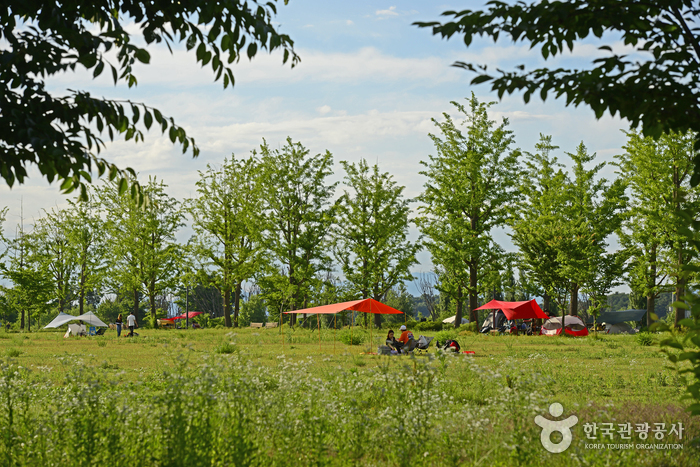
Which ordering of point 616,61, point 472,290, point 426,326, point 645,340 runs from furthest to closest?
point 472,290
point 426,326
point 645,340
point 616,61

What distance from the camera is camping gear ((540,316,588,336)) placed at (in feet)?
117

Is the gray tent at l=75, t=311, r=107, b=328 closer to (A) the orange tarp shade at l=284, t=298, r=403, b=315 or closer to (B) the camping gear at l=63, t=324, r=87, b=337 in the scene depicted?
(B) the camping gear at l=63, t=324, r=87, b=337

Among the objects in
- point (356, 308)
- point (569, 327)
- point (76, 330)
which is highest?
point (356, 308)

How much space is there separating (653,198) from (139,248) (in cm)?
3628

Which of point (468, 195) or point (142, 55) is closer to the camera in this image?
point (142, 55)

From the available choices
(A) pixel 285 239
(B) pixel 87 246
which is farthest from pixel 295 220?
(B) pixel 87 246

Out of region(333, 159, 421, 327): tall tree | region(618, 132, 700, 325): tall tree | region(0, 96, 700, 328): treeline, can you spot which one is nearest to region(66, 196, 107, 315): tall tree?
region(0, 96, 700, 328): treeline

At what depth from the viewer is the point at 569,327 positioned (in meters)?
36.4

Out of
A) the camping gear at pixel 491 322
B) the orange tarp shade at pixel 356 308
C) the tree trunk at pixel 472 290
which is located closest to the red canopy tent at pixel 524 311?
the tree trunk at pixel 472 290

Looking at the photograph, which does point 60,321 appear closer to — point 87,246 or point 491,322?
point 87,246

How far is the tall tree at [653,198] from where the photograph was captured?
1325 inches

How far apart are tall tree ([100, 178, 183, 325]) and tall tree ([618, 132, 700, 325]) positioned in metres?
33.1

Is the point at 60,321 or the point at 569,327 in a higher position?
the point at 60,321

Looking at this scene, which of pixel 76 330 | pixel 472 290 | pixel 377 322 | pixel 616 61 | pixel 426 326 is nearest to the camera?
pixel 616 61
